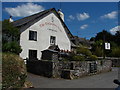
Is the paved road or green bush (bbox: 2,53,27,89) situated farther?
the paved road

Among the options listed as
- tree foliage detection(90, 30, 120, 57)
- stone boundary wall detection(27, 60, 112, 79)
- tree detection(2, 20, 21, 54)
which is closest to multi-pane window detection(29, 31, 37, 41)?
tree detection(2, 20, 21, 54)

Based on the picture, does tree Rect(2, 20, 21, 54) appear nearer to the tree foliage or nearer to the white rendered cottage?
the white rendered cottage

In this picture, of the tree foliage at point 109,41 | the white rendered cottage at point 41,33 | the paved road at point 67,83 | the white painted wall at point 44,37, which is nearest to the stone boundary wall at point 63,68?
the paved road at point 67,83

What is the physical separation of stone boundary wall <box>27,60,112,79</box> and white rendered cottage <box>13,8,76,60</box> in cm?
524

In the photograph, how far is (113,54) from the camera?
1302 inches

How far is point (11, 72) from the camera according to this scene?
696cm

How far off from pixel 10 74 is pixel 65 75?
20.5 ft

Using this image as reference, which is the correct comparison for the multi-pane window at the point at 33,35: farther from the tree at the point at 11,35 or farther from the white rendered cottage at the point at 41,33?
the tree at the point at 11,35

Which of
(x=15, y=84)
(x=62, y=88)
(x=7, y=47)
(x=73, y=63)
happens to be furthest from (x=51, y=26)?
(x=15, y=84)

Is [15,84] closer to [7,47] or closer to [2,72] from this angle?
[2,72]

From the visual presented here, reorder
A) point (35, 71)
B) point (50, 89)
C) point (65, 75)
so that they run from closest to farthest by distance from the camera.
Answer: point (50, 89) → point (65, 75) → point (35, 71)

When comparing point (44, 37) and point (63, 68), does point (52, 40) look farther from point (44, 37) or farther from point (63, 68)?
point (63, 68)

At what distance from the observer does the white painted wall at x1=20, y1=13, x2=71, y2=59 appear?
63.5 ft

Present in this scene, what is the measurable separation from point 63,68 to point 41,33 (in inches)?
365
